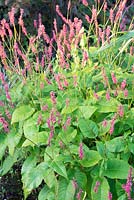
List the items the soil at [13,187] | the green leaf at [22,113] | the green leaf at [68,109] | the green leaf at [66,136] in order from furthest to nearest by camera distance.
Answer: the soil at [13,187] < the green leaf at [22,113] < the green leaf at [68,109] < the green leaf at [66,136]

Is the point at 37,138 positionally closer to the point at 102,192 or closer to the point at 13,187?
the point at 102,192

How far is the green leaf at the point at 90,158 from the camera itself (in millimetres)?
2352

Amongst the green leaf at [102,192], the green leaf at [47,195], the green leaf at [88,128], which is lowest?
the green leaf at [47,195]

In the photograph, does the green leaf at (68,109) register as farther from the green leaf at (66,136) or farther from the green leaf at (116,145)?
the green leaf at (116,145)

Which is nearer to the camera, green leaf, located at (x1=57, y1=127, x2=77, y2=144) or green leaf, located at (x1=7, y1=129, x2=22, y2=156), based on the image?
green leaf, located at (x1=57, y1=127, x2=77, y2=144)

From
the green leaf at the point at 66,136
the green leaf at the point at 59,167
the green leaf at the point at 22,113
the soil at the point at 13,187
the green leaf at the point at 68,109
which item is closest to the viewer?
the green leaf at the point at 59,167

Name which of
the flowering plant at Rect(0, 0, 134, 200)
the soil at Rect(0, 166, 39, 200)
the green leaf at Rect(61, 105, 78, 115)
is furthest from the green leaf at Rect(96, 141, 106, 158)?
the soil at Rect(0, 166, 39, 200)

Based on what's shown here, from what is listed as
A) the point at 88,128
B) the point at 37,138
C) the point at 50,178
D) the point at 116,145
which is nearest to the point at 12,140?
the point at 37,138

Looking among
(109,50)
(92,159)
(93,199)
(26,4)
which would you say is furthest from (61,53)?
(26,4)

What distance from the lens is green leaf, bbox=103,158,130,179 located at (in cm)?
233

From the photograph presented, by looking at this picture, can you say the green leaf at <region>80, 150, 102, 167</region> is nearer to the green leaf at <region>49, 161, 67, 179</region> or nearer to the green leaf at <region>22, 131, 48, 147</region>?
the green leaf at <region>49, 161, 67, 179</region>

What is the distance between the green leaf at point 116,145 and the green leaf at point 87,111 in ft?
0.60

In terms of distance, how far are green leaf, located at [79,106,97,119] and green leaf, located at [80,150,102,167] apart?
0.20 meters

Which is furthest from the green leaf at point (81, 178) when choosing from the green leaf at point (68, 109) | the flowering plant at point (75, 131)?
the green leaf at point (68, 109)
